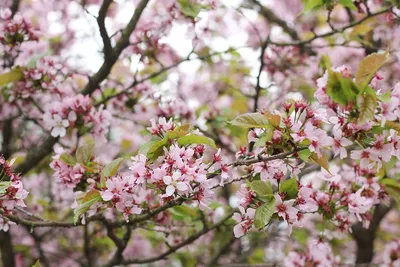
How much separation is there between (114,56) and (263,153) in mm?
1363

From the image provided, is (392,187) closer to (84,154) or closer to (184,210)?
(184,210)

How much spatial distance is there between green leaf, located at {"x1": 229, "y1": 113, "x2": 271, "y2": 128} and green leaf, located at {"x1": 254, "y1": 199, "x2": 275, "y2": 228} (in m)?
0.29

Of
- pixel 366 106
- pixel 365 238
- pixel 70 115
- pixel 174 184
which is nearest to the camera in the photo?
pixel 366 106

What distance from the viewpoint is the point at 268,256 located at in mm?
4820

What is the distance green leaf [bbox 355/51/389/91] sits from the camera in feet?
5.08

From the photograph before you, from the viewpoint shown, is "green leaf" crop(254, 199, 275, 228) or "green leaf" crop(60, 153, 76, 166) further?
"green leaf" crop(60, 153, 76, 166)

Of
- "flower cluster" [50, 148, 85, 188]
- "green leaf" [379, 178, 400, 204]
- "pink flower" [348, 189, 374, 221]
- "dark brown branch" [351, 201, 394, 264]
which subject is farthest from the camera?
"dark brown branch" [351, 201, 394, 264]

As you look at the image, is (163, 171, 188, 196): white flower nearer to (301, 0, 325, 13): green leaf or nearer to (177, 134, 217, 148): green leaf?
(177, 134, 217, 148): green leaf

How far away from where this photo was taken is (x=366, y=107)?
5.04 feet

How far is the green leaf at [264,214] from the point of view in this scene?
1699mm

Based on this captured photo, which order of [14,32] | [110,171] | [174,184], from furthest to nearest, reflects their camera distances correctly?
1. [14,32]
2. [110,171]
3. [174,184]

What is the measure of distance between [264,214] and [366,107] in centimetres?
49

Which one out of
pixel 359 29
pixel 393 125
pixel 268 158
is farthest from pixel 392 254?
pixel 268 158

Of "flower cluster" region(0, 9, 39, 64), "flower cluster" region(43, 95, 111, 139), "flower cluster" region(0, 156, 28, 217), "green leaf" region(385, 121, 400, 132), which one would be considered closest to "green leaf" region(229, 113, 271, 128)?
"green leaf" region(385, 121, 400, 132)
